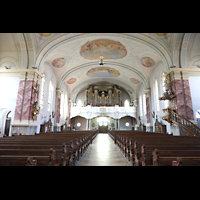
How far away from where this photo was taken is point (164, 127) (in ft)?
42.0

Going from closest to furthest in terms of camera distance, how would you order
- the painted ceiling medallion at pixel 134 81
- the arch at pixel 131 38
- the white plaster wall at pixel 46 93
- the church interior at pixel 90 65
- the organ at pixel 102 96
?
the church interior at pixel 90 65
the arch at pixel 131 38
the white plaster wall at pixel 46 93
the painted ceiling medallion at pixel 134 81
the organ at pixel 102 96

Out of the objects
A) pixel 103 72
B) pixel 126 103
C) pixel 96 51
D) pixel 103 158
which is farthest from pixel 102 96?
pixel 103 158

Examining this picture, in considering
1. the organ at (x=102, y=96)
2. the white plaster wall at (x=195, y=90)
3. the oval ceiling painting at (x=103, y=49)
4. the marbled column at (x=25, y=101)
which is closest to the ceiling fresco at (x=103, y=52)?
the oval ceiling painting at (x=103, y=49)

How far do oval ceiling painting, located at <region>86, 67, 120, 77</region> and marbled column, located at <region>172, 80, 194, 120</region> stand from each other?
1082cm

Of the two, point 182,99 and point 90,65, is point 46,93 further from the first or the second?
point 182,99

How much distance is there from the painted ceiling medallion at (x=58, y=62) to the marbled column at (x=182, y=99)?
10.8 meters

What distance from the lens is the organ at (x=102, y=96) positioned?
2641cm

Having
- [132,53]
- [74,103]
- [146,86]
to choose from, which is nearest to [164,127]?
[146,86]

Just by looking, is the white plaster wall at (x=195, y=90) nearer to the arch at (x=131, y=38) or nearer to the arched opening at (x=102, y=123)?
the arch at (x=131, y=38)

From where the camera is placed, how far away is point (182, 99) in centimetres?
Answer: 1022

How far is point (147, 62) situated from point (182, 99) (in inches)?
248

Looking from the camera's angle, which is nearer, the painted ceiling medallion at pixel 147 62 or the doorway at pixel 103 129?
the painted ceiling medallion at pixel 147 62

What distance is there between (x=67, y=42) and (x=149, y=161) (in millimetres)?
11605

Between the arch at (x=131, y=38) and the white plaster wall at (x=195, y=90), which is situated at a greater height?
the arch at (x=131, y=38)
